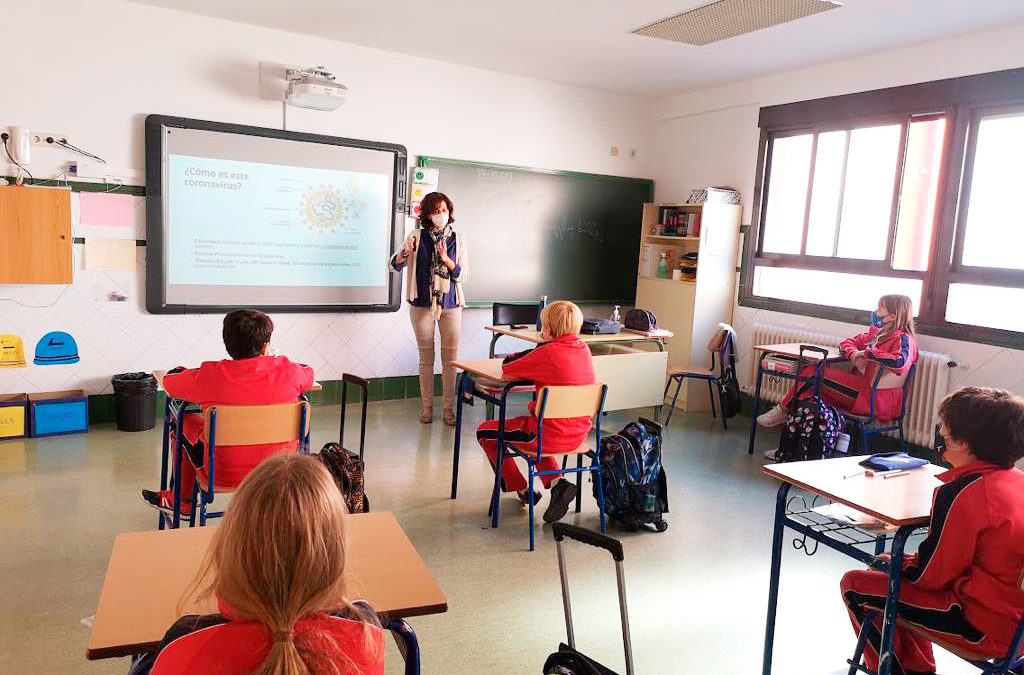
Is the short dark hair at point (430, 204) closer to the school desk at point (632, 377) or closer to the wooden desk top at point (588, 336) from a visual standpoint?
the wooden desk top at point (588, 336)

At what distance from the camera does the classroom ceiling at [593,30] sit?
4.67 meters

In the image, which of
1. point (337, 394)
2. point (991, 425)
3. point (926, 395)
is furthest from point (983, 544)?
point (337, 394)

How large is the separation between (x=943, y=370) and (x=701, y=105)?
134 inches

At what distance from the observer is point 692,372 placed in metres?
6.19

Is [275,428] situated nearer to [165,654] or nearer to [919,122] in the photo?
[165,654]

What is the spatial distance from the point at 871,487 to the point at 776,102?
4.82 metres

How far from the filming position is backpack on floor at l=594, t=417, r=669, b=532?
3.91m

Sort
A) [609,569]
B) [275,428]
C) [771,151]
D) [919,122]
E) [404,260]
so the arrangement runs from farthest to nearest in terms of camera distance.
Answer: [771,151] < [404,260] < [919,122] < [609,569] < [275,428]

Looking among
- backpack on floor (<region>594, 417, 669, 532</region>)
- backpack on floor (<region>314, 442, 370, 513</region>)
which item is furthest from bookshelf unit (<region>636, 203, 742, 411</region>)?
backpack on floor (<region>314, 442, 370, 513</region>)

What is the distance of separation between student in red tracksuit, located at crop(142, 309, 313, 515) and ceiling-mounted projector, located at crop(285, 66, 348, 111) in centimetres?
301

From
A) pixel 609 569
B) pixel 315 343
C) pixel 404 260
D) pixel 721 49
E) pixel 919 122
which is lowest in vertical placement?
pixel 609 569

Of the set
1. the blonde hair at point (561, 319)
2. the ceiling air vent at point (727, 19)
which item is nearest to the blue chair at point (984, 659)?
the blonde hair at point (561, 319)

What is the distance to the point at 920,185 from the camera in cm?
551

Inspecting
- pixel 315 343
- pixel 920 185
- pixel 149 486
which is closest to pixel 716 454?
pixel 920 185
